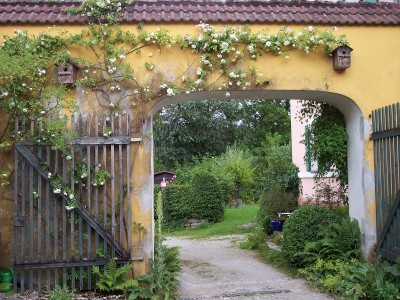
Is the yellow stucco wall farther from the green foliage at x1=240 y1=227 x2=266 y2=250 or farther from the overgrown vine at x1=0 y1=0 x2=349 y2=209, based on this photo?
the green foliage at x1=240 y1=227 x2=266 y2=250

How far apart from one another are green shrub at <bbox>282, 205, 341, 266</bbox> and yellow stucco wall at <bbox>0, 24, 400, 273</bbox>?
989mm

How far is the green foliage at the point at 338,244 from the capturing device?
8.43m

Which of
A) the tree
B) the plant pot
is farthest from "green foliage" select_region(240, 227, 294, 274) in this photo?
the tree

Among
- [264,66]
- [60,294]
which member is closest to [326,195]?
[264,66]

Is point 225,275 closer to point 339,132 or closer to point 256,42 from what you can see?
point 339,132

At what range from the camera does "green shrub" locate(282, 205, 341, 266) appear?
30.1ft

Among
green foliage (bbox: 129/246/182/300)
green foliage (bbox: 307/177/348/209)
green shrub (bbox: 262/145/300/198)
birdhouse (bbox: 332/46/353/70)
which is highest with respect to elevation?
birdhouse (bbox: 332/46/353/70)

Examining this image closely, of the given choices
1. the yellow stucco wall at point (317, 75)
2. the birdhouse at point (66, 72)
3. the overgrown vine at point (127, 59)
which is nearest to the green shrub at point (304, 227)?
the yellow stucco wall at point (317, 75)

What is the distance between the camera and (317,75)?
837cm

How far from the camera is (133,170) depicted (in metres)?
7.90

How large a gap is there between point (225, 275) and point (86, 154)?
375 centimetres

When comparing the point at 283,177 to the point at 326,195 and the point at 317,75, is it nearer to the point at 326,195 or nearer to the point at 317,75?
the point at 326,195

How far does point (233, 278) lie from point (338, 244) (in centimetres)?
206

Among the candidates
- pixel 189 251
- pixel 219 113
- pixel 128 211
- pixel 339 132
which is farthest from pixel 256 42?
pixel 219 113
